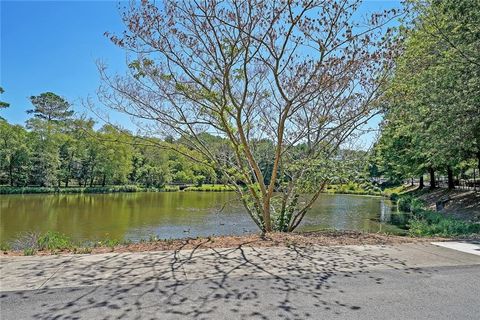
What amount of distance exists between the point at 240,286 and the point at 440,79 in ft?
28.8

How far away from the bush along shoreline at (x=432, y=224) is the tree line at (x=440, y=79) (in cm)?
222

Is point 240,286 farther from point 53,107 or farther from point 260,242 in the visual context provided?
point 53,107

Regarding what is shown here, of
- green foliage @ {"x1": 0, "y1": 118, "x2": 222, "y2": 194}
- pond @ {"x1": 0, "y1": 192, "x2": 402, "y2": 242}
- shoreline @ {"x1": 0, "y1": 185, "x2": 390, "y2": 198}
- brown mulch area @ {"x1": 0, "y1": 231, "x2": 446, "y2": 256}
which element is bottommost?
pond @ {"x1": 0, "y1": 192, "x2": 402, "y2": 242}

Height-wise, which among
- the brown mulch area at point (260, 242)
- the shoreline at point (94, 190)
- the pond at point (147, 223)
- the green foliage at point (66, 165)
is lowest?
the pond at point (147, 223)

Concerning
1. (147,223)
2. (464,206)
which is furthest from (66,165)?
(464,206)

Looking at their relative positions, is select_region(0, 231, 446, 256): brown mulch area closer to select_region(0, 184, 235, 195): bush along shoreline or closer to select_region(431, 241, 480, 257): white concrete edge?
select_region(431, 241, 480, 257): white concrete edge

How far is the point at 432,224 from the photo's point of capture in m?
12.0

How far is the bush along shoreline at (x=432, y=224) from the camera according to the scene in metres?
8.73

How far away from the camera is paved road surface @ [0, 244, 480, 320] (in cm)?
319

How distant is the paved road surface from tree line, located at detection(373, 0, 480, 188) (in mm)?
4343

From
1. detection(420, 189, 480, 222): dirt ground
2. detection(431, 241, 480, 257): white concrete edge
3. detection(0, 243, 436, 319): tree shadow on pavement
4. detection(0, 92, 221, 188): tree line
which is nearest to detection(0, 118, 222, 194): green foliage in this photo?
detection(0, 92, 221, 188): tree line

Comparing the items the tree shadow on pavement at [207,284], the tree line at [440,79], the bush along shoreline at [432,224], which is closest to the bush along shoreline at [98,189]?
the bush along shoreline at [432,224]

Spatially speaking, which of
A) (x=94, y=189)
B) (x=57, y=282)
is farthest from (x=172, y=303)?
(x=94, y=189)

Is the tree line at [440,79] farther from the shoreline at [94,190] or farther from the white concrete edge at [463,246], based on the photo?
the shoreline at [94,190]
